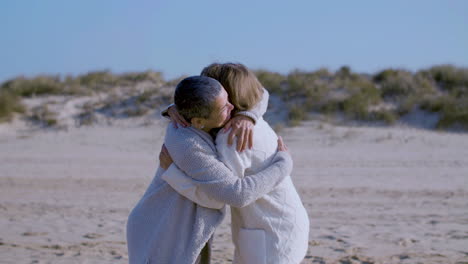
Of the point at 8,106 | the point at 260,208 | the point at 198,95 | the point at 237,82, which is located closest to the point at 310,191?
the point at 260,208

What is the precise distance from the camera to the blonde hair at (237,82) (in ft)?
8.47

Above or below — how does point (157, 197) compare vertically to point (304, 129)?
above

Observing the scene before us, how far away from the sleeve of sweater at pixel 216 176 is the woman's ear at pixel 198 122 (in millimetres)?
69

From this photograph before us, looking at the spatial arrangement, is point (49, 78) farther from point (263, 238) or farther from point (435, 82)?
point (263, 238)

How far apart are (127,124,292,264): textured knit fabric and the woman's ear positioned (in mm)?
26

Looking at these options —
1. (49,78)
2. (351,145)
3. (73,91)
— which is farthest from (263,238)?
(49,78)

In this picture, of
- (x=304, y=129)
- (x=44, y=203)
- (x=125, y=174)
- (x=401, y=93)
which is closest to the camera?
(x=44, y=203)

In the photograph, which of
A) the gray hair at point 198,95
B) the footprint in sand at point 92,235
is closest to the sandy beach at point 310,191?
the footprint in sand at point 92,235

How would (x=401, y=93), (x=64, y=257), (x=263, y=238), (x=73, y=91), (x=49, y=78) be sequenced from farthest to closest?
(x=49, y=78) < (x=73, y=91) < (x=401, y=93) < (x=64, y=257) < (x=263, y=238)

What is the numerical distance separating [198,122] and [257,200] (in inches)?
17.7

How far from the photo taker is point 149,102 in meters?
18.2

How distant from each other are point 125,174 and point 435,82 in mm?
12819

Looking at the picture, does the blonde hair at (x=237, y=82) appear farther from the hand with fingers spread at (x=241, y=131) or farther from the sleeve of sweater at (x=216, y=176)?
the sleeve of sweater at (x=216, y=176)

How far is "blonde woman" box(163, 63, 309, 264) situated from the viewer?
2.53m
